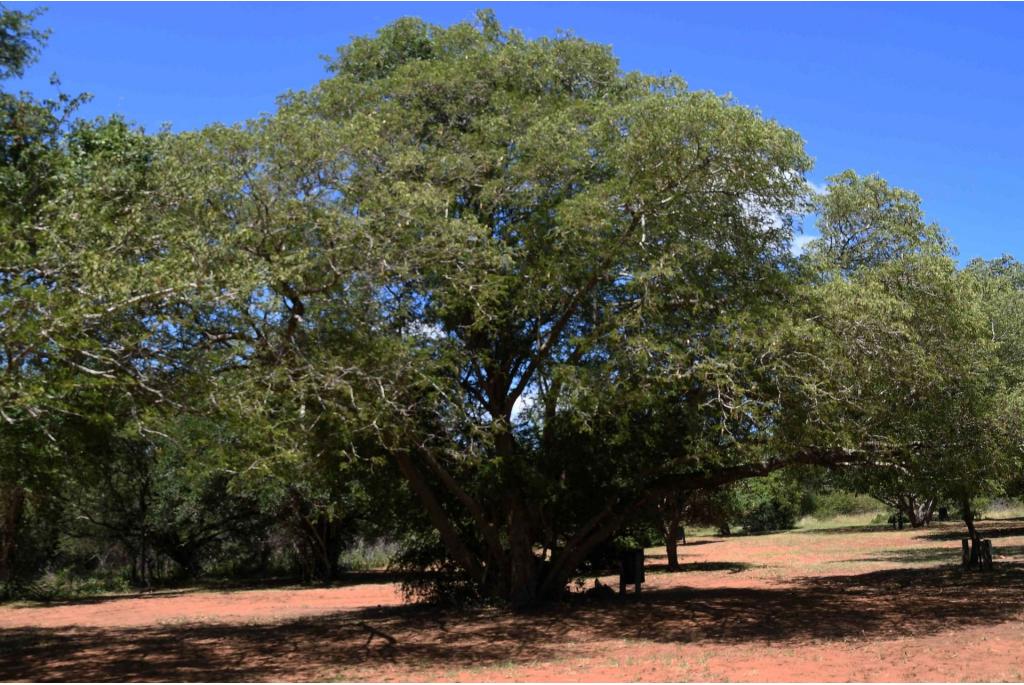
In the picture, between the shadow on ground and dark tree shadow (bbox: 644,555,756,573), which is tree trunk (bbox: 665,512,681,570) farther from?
the shadow on ground

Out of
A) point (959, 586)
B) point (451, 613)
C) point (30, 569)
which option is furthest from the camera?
point (30, 569)

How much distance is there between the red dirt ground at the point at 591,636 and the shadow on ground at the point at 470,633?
0.05 metres

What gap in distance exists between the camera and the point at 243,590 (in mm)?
29859

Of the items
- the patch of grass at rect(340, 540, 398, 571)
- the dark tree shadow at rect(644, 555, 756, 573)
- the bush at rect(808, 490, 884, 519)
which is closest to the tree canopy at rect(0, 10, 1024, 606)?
the dark tree shadow at rect(644, 555, 756, 573)

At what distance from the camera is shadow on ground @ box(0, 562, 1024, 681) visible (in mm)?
12156

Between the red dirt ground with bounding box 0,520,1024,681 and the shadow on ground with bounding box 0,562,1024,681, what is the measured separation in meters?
0.05

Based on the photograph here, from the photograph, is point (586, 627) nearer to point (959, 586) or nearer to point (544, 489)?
point (544, 489)

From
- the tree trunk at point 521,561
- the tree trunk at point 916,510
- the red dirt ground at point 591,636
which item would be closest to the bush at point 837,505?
the tree trunk at point 916,510

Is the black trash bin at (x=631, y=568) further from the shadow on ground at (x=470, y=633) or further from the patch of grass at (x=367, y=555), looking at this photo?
the patch of grass at (x=367, y=555)

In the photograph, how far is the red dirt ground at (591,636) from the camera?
11.0 meters

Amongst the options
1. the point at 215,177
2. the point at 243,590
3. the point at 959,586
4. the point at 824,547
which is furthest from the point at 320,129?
the point at 824,547

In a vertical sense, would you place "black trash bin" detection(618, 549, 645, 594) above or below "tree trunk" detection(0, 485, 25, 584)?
below

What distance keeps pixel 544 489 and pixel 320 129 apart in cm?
688

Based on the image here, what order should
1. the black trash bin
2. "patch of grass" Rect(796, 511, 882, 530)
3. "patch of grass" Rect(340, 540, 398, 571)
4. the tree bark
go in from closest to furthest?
the tree bark, the black trash bin, "patch of grass" Rect(340, 540, 398, 571), "patch of grass" Rect(796, 511, 882, 530)
